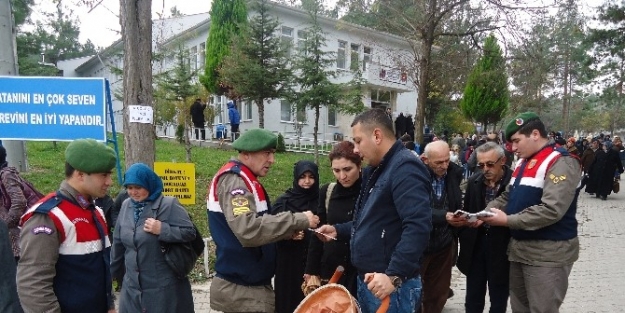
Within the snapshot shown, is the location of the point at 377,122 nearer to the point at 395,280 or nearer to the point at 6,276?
the point at 395,280

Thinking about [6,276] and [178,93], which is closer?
[6,276]

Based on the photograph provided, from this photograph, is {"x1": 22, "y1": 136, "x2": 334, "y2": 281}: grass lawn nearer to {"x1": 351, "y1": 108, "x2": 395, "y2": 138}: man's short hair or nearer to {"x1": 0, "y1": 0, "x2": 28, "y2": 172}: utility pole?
{"x1": 0, "y1": 0, "x2": 28, "y2": 172}: utility pole

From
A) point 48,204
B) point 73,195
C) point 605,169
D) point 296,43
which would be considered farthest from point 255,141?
point 296,43

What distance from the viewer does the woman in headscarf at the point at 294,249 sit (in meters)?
3.99

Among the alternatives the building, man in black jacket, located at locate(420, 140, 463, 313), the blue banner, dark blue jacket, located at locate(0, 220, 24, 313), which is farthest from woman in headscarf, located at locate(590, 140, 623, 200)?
dark blue jacket, located at locate(0, 220, 24, 313)

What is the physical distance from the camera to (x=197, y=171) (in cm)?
1213

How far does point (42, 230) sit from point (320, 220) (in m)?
2.00

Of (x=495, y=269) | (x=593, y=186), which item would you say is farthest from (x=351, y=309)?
(x=593, y=186)

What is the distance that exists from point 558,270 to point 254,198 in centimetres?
231

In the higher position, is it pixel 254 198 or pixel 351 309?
pixel 254 198

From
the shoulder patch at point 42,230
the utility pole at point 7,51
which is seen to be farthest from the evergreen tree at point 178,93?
the shoulder patch at point 42,230

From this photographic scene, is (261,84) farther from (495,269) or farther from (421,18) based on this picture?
(495,269)

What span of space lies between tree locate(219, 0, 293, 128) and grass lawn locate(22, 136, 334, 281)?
2.32 m

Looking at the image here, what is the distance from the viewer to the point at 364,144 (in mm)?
2768
